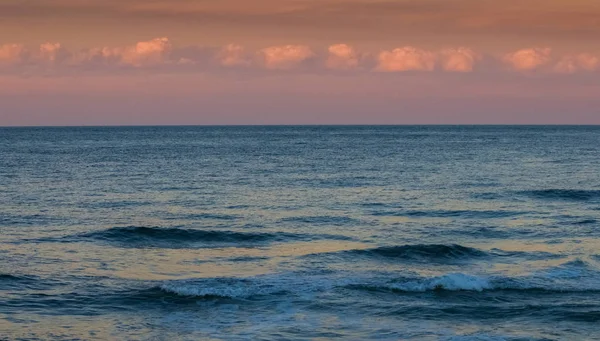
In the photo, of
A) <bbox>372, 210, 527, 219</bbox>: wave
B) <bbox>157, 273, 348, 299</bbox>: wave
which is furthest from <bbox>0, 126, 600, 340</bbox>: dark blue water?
<bbox>372, 210, 527, 219</bbox>: wave

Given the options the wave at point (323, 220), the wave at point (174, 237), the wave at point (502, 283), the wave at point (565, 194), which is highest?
the wave at point (565, 194)

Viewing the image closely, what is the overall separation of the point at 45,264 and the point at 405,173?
49.1 m

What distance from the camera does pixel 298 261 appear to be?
110 ft

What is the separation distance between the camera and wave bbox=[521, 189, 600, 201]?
5575 centimetres

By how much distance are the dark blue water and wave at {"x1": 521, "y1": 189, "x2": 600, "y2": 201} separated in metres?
0.16

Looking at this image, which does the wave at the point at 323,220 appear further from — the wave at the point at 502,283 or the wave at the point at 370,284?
the wave at the point at 502,283

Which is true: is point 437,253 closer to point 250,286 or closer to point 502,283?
point 502,283

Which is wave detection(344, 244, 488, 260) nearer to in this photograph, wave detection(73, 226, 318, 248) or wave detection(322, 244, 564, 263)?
wave detection(322, 244, 564, 263)

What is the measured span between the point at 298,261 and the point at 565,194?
101 ft

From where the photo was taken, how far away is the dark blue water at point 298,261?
24.6m

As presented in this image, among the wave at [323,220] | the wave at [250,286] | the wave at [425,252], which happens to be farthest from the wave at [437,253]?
the wave at [323,220]

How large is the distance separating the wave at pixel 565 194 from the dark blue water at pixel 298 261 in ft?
0.54

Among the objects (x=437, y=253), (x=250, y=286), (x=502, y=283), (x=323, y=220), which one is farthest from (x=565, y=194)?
(x=250, y=286)

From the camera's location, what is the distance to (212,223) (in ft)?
144
